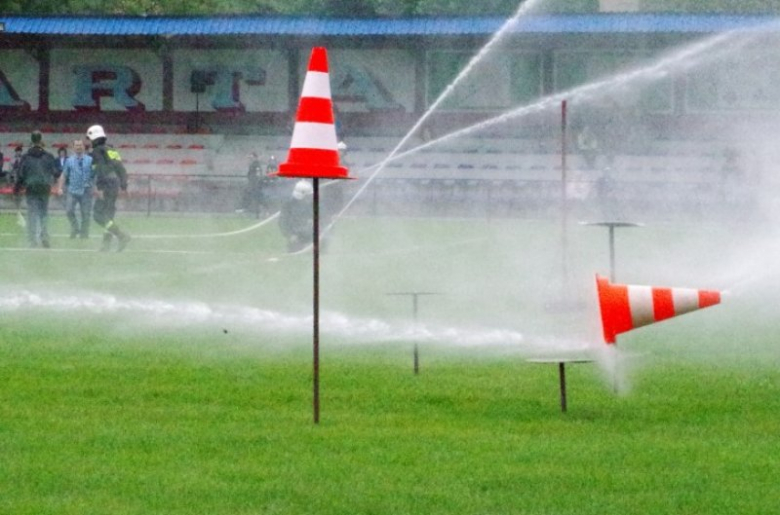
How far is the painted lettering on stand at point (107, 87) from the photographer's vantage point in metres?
57.2

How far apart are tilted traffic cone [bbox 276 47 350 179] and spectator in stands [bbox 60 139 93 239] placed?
2375 cm

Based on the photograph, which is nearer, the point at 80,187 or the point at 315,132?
the point at 315,132

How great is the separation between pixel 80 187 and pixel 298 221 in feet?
22.2

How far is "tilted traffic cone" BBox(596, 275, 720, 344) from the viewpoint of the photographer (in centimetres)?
1022

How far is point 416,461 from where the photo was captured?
8.89 meters

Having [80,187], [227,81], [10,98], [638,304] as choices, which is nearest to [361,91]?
[227,81]

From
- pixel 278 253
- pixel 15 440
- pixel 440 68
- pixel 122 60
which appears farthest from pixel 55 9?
pixel 15 440

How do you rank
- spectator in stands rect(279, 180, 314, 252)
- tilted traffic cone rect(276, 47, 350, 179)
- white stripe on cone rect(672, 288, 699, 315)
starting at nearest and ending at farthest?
tilted traffic cone rect(276, 47, 350, 179), white stripe on cone rect(672, 288, 699, 315), spectator in stands rect(279, 180, 314, 252)

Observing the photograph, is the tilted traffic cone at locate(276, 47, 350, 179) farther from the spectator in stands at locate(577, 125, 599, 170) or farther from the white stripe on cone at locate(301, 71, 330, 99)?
the spectator in stands at locate(577, 125, 599, 170)

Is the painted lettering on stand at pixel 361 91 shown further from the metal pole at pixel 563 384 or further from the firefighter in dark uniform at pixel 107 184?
the metal pole at pixel 563 384

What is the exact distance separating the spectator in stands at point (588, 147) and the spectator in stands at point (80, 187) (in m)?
17.9

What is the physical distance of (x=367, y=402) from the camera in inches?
438

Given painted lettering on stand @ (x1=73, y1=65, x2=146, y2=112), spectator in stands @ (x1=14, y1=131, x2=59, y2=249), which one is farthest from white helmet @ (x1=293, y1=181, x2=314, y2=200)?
painted lettering on stand @ (x1=73, y1=65, x2=146, y2=112)

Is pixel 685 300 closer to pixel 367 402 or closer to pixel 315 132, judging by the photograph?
pixel 367 402
